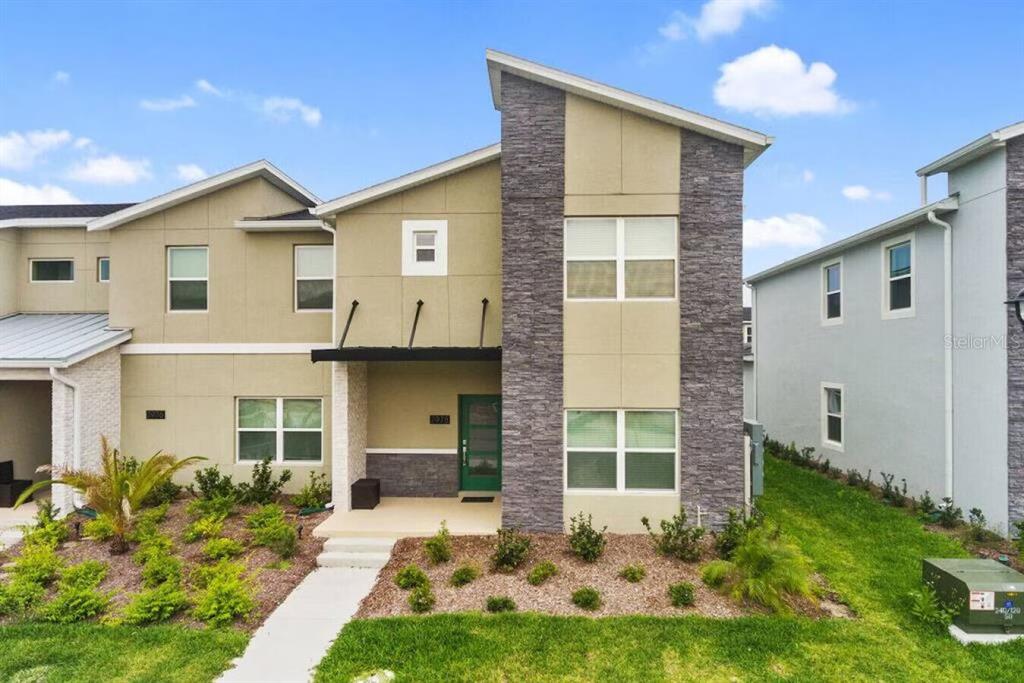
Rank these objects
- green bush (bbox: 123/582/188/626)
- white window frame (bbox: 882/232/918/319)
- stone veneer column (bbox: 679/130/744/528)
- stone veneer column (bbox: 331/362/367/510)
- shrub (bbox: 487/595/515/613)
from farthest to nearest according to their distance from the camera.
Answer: white window frame (bbox: 882/232/918/319) < stone veneer column (bbox: 331/362/367/510) < stone veneer column (bbox: 679/130/744/528) < shrub (bbox: 487/595/515/613) < green bush (bbox: 123/582/188/626)

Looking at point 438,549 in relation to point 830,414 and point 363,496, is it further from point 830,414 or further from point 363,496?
point 830,414

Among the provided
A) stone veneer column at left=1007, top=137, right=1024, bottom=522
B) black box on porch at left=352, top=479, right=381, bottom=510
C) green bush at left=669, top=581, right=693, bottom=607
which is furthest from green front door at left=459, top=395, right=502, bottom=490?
stone veneer column at left=1007, top=137, right=1024, bottom=522

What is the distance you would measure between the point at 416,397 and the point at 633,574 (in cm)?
561

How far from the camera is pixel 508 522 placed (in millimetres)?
8602

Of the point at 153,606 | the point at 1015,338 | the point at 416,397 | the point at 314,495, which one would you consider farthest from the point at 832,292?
the point at 153,606

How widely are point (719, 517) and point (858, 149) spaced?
19.5 m

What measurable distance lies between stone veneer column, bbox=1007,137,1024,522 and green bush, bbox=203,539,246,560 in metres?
12.7

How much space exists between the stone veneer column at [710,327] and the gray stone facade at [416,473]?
4.74m

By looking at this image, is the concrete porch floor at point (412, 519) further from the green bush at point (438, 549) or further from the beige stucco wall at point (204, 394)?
the beige stucco wall at point (204, 394)

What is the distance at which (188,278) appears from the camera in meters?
11.4

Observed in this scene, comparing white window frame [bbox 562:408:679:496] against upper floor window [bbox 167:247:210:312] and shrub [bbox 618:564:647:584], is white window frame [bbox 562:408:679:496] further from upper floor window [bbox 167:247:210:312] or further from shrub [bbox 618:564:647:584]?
upper floor window [bbox 167:247:210:312]

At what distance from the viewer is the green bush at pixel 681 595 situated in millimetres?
6406

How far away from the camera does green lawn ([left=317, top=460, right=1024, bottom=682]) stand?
5.16 meters

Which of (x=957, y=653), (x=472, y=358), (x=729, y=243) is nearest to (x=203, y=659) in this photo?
(x=472, y=358)
